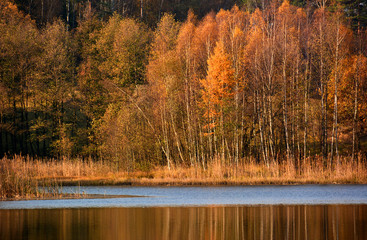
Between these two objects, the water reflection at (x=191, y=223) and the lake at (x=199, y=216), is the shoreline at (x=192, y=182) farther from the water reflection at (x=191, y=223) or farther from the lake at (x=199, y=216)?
the water reflection at (x=191, y=223)

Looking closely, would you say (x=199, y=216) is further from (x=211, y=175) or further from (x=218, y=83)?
(x=218, y=83)

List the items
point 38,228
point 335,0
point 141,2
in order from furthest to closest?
point 141,2, point 335,0, point 38,228

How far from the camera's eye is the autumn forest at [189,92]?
43.0 metres

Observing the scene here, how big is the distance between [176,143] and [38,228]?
26371 mm

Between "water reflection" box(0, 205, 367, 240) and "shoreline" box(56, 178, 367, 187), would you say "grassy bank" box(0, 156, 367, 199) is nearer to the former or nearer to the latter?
"shoreline" box(56, 178, 367, 187)

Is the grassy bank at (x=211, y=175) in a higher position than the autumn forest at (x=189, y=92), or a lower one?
lower

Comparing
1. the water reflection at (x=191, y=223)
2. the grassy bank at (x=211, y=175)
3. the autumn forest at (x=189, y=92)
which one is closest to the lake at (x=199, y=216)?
the water reflection at (x=191, y=223)

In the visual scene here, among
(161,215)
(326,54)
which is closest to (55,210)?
(161,215)

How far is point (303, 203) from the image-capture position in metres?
24.6

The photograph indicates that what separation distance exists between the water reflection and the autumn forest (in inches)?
396

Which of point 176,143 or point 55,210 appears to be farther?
point 176,143

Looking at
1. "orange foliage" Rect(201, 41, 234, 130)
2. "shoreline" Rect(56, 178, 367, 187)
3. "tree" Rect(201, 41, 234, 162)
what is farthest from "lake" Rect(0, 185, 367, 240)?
"orange foliage" Rect(201, 41, 234, 130)

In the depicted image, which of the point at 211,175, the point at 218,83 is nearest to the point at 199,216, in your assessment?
the point at 211,175

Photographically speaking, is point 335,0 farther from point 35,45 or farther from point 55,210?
point 55,210
